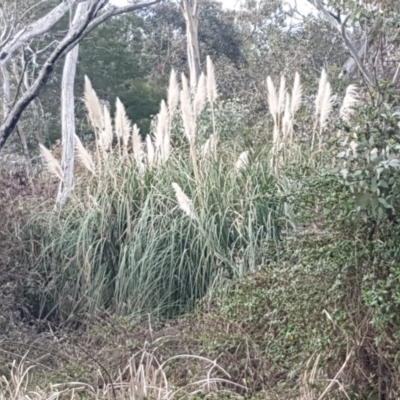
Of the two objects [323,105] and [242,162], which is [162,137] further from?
[323,105]

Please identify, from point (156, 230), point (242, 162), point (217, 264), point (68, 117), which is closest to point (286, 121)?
point (242, 162)

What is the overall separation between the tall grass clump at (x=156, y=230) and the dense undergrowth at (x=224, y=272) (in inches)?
0.5

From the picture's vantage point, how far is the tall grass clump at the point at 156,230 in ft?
19.0

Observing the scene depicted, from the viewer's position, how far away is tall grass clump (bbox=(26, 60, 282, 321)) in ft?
19.0

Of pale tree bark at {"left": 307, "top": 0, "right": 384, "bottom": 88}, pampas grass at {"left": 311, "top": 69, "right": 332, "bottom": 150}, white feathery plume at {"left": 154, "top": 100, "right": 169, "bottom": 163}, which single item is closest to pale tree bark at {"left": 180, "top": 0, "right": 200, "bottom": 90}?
white feathery plume at {"left": 154, "top": 100, "right": 169, "bottom": 163}

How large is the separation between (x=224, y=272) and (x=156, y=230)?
2.78 ft

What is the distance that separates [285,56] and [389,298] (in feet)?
41.6

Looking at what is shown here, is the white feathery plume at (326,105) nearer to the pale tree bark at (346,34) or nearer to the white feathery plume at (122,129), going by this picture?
the pale tree bark at (346,34)

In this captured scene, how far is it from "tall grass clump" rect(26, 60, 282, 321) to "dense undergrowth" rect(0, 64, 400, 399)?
0.04ft

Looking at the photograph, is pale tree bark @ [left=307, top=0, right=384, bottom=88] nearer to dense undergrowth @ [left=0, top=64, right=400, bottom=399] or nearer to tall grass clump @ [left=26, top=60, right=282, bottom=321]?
dense undergrowth @ [left=0, top=64, right=400, bottom=399]

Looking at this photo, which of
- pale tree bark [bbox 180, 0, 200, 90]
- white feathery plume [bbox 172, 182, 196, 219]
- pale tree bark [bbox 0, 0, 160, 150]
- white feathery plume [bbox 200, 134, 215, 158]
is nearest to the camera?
pale tree bark [bbox 0, 0, 160, 150]

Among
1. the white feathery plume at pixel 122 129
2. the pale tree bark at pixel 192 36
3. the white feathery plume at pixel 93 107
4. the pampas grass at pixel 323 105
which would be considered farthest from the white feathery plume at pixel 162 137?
the pale tree bark at pixel 192 36

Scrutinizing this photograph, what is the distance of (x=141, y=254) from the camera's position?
597 cm

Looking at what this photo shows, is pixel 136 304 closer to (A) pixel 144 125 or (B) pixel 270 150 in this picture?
(B) pixel 270 150
